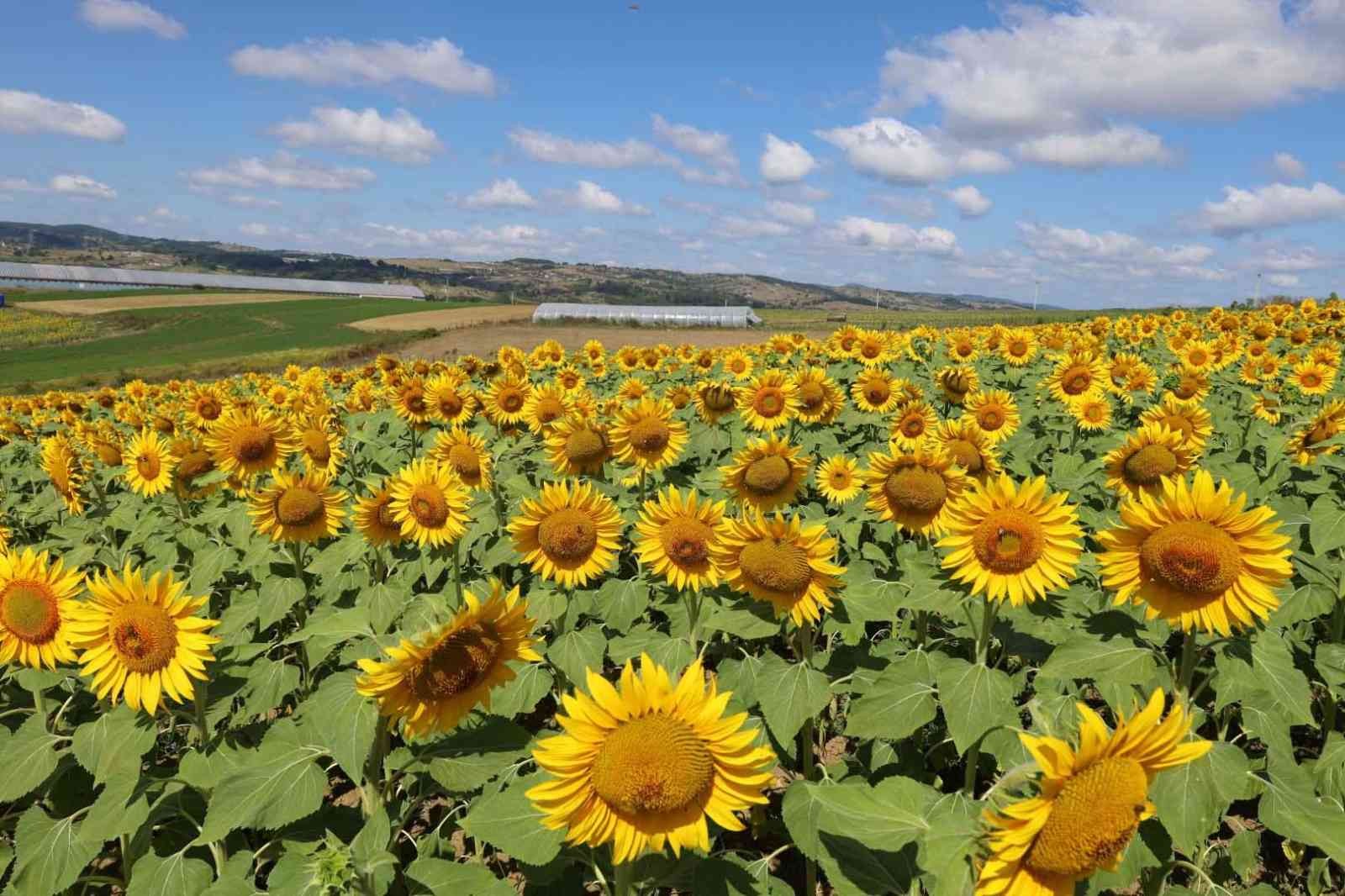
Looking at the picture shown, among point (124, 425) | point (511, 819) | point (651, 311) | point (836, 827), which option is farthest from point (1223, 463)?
point (651, 311)

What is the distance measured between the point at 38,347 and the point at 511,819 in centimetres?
8382

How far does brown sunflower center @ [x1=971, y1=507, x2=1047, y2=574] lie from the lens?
300cm

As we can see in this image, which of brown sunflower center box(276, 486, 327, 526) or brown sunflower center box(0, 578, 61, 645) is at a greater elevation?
brown sunflower center box(276, 486, 327, 526)

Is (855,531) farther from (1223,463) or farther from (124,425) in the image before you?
(124,425)

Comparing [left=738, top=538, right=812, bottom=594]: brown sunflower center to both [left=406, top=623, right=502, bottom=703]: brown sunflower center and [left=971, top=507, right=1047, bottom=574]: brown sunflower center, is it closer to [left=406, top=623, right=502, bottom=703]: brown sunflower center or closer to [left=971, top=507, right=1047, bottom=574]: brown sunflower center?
[left=971, top=507, right=1047, bottom=574]: brown sunflower center

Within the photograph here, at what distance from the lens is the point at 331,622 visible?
3.02 meters

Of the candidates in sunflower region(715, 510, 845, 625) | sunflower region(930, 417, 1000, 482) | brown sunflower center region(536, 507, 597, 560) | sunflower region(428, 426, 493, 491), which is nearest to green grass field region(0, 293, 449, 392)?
sunflower region(428, 426, 493, 491)

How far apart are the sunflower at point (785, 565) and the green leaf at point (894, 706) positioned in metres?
0.40

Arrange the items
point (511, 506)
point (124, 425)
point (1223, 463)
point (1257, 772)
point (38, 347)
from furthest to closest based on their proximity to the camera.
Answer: point (38, 347) < point (124, 425) < point (1223, 463) < point (511, 506) < point (1257, 772)

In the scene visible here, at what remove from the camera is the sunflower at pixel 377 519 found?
14.5 feet

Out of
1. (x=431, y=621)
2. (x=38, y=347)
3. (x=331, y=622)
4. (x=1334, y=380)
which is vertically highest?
(x=1334, y=380)

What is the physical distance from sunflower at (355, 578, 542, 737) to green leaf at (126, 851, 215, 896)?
1297 mm

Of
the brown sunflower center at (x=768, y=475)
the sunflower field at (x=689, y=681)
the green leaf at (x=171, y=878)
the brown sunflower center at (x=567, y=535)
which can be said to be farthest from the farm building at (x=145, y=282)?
the green leaf at (x=171, y=878)

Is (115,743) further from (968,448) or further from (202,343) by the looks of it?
(202,343)
